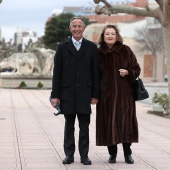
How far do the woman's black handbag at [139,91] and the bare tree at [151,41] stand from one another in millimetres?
58331

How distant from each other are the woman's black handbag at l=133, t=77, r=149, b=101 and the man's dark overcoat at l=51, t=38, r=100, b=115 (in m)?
0.51

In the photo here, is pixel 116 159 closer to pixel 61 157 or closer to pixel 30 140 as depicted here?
pixel 61 157

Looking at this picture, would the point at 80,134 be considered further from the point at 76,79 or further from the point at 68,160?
the point at 76,79

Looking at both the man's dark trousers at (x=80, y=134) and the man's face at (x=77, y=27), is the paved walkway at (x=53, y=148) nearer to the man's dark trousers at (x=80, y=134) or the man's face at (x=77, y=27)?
the man's dark trousers at (x=80, y=134)

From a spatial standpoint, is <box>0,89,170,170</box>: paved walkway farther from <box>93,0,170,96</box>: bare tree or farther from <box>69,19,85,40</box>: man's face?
<box>93,0,170,96</box>: bare tree

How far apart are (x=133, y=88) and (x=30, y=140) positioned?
125 inches

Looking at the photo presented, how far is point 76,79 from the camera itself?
23.6 ft

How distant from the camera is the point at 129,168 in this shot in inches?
278

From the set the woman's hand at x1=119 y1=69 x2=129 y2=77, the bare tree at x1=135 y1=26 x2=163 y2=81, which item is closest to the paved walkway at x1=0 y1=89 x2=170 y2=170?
the woman's hand at x1=119 y1=69 x2=129 y2=77

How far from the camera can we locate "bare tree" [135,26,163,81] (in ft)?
216

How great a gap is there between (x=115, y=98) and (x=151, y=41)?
59.1 metres

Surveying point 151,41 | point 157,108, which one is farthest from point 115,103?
point 151,41

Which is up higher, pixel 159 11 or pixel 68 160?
pixel 159 11

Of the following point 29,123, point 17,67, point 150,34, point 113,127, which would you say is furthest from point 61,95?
point 150,34
